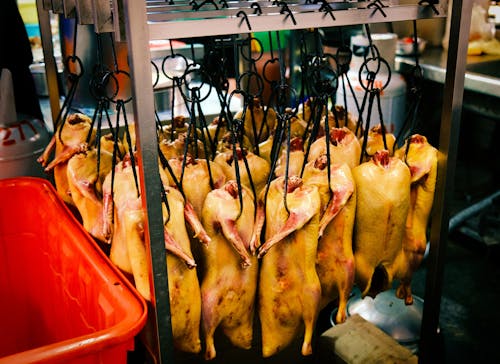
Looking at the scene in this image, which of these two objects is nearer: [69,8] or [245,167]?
[69,8]

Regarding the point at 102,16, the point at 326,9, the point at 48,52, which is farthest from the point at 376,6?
the point at 48,52

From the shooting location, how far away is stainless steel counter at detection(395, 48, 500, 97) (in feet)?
10.3

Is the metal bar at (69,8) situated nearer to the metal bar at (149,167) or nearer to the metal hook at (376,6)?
the metal bar at (149,167)

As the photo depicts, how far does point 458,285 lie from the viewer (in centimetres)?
347

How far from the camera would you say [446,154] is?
1504mm

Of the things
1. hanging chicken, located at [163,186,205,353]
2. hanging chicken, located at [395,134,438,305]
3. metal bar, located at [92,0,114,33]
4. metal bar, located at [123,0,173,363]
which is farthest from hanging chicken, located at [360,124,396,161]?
metal bar, located at [92,0,114,33]

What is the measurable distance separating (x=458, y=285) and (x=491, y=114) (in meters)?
1.12

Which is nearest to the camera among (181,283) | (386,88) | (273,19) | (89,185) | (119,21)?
(119,21)

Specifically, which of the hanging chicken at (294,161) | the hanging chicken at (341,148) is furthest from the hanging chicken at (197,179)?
the hanging chicken at (341,148)

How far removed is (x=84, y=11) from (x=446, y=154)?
3.40 ft

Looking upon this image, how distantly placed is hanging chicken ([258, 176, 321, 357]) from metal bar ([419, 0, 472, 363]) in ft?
1.39

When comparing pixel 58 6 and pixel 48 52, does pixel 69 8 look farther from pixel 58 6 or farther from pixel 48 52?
pixel 48 52

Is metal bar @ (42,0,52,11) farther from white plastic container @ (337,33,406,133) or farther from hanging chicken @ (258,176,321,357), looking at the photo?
white plastic container @ (337,33,406,133)

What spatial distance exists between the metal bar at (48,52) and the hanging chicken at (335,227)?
3.23 ft
